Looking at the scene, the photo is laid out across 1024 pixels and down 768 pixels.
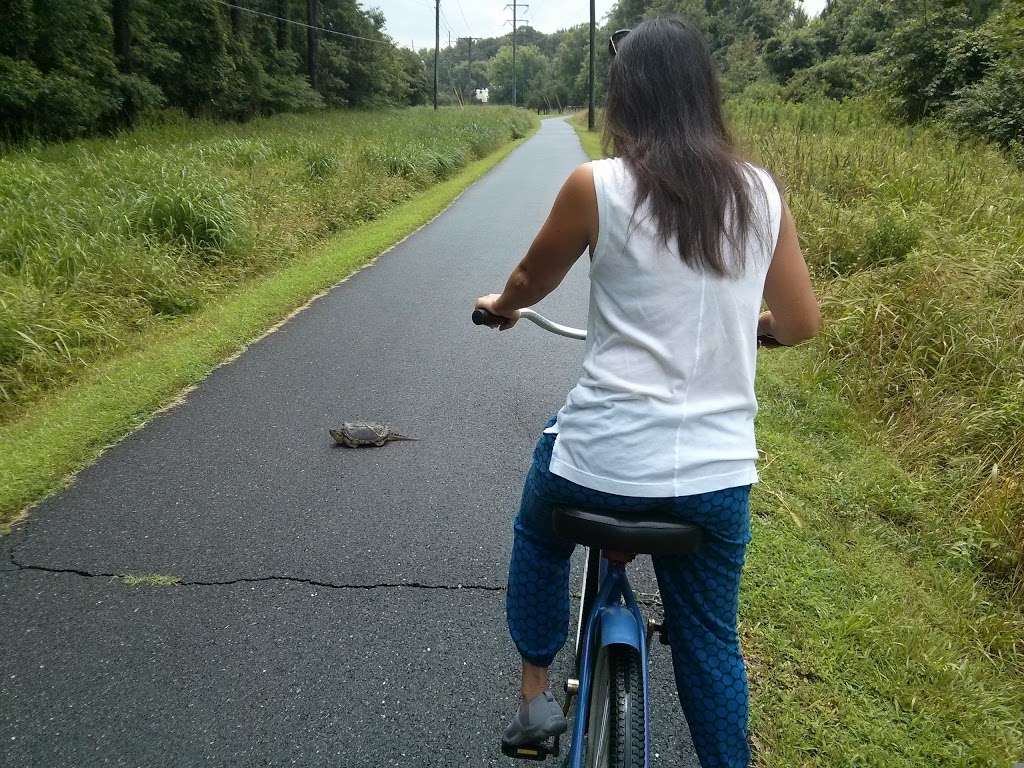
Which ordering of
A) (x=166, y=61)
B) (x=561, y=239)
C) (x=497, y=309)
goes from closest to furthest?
(x=561, y=239) → (x=497, y=309) → (x=166, y=61)

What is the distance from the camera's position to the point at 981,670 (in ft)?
9.45

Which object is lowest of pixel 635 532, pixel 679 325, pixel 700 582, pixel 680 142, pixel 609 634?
pixel 609 634

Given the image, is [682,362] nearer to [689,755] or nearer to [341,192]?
[689,755]

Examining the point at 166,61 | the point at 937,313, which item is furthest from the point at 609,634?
the point at 166,61

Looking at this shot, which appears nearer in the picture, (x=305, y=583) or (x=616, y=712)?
(x=616, y=712)

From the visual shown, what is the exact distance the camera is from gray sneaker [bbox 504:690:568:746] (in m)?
2.06

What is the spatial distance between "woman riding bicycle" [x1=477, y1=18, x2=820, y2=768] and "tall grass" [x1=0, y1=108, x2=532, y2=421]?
204 inches

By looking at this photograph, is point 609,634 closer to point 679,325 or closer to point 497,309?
point 679,325

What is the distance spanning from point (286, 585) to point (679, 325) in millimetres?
2385

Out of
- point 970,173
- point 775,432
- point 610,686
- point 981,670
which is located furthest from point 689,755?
point 970,173

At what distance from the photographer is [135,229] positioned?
8.60 m

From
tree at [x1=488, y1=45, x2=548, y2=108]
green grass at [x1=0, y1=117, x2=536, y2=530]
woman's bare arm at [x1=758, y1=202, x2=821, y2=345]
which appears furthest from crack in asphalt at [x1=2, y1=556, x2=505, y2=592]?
tree at [x1=488, y1=45, x2=548, y2=108]

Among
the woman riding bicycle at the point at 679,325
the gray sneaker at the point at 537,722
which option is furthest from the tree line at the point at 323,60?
the gray sneaker at the point at 537,722

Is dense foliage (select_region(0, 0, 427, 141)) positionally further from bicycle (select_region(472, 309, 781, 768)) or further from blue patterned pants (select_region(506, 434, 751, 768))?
bicycle (select_region(472, 309, 781, 768))
